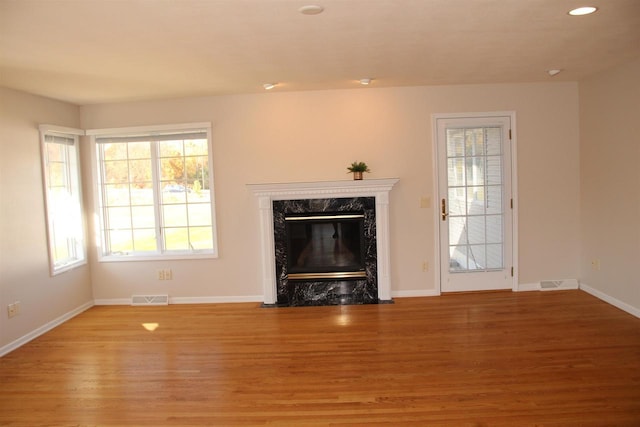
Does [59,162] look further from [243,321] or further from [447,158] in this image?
[447,158]

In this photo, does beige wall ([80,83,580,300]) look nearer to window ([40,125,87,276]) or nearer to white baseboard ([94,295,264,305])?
white baseboard ([94,295,264,305])

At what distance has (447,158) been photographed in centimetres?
514

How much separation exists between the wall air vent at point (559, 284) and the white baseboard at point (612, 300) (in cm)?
8

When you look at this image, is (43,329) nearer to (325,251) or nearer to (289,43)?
(325,251)

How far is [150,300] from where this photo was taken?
5.34 m

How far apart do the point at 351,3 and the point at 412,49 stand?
1.12 m

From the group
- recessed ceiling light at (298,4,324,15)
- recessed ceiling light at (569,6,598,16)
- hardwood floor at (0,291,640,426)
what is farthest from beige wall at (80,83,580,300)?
recessed ceiling light at (298,4,324,15)

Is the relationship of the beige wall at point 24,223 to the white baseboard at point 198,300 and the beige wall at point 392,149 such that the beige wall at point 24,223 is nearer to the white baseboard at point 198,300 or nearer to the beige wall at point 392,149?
the white baseboard at point 198,300

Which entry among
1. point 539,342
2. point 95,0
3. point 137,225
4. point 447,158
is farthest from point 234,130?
point 539,342

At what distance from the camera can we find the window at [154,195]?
17.3 ft

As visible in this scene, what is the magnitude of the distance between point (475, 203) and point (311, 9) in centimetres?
338

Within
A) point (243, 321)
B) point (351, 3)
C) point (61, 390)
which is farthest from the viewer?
point (243, 321)

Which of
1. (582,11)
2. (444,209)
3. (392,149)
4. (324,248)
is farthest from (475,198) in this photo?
(582,11)

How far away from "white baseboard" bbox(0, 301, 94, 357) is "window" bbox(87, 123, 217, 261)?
1.99 ft
